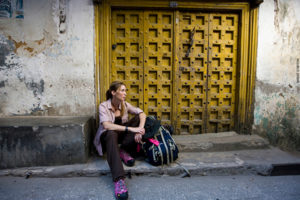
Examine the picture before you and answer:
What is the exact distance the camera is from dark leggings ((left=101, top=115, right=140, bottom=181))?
239cm

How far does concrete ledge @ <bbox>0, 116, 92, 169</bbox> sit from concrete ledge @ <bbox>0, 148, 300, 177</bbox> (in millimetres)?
Answer: 98

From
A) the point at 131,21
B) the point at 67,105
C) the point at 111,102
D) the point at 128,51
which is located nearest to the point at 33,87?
the point at 67,105

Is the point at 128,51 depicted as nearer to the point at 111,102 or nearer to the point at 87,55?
the point at 87,55

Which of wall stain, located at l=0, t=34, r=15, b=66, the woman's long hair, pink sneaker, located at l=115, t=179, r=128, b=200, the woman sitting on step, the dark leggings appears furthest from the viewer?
wall stain, located at l=0, t=34, r=15, b=66

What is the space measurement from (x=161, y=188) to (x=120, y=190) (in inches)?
20.7

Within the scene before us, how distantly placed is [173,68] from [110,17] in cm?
144

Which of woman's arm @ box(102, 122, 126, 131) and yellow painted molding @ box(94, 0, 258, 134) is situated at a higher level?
yellow painted molding @ box(94, 0, 258, 134)

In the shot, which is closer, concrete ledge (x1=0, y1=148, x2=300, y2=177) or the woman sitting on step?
the woman sitting on step

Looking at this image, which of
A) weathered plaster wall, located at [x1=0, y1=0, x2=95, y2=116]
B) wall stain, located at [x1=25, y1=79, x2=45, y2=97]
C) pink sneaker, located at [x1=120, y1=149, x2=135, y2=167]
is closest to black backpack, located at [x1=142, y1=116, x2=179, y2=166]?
pink sneaker, located at [x1=120, y1=149, x2=135, y2=167]

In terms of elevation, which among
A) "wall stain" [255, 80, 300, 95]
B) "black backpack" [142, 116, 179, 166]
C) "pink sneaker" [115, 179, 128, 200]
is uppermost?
"wall stain" [255, 80, 300, 95]

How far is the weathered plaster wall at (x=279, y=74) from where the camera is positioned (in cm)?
362

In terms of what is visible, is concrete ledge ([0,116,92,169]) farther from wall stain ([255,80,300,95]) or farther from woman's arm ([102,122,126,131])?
wall stain ([255,80,300,95])

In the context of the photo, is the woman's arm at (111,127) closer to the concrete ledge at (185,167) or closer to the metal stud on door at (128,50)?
the concrete ledge at (185,167)

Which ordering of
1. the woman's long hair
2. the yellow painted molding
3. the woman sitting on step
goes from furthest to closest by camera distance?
the yellow painted molding < the woman's long hair < the woman sitting on step
